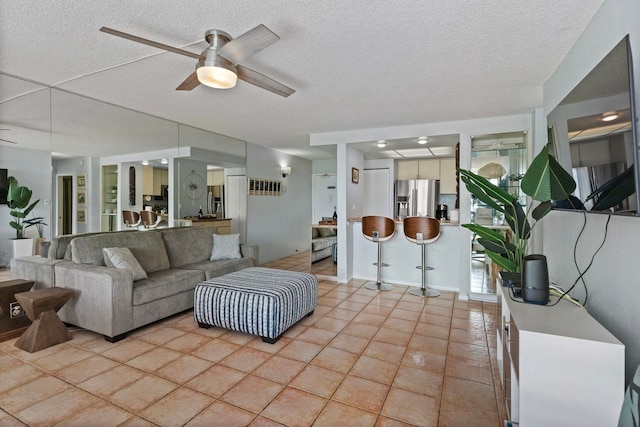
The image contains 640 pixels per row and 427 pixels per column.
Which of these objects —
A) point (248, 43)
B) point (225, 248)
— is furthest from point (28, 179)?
point (248, 43)

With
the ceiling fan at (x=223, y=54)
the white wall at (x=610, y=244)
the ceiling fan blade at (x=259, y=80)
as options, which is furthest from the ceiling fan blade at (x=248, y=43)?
the white wall at (x=610, y=244)

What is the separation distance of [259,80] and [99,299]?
2.37 metres

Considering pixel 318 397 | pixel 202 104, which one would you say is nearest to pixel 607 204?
pixel 318 397

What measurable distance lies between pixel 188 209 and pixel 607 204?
4619 mm

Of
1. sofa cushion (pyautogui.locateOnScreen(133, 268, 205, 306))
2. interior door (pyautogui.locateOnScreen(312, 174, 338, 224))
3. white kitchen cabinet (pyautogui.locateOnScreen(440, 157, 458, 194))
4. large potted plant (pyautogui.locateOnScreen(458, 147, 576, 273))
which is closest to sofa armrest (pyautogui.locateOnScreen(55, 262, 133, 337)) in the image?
sofa cushion (pyautogui.locateOnScreen(133, 268, 205, 306))

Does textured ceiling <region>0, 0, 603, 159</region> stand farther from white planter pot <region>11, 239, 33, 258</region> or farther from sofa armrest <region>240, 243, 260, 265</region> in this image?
sofa armrest <region>240, 243, 260, 265</region>

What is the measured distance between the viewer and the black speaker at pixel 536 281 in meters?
1.71

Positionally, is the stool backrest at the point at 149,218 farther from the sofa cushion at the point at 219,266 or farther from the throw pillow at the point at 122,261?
the throw pillow at the point at 122,261

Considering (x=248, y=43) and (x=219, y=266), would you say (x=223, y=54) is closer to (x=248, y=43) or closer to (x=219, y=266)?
(x=248, y=43)

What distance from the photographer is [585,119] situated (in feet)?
5.35

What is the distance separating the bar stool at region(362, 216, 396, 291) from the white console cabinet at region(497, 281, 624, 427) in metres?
2.95

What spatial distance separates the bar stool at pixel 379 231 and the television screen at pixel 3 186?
398 centimetres

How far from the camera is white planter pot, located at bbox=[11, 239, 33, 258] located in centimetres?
300

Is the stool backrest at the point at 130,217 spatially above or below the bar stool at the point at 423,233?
above
